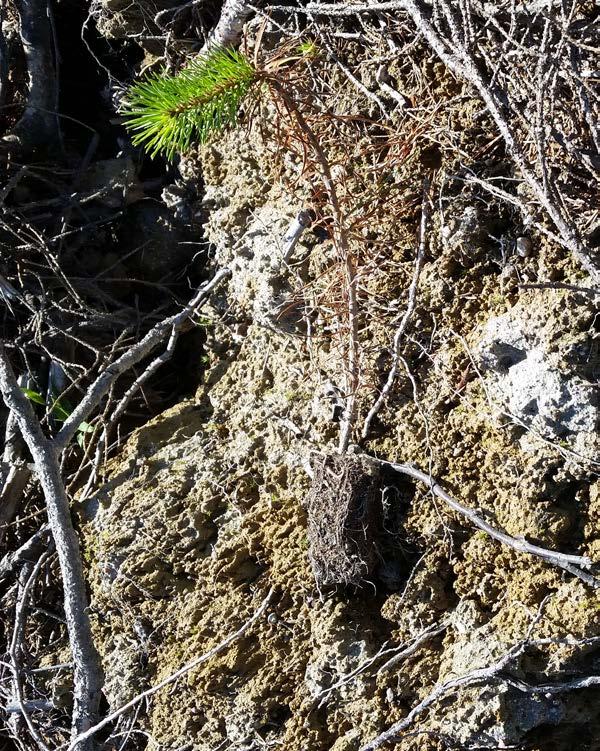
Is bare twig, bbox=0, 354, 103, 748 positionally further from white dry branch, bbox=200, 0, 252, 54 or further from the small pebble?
the small pebble

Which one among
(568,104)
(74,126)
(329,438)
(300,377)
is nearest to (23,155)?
(74,126)

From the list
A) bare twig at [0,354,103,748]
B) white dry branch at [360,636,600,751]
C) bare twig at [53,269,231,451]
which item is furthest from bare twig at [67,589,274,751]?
bare twig at [53,269,231,451]

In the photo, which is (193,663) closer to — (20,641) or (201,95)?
(20,641)

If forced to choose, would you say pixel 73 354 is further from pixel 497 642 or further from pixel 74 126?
pixel 497 642

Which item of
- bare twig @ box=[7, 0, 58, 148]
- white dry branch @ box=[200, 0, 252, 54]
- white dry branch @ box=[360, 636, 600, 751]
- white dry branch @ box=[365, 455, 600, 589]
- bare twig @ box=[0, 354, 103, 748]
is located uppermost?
bare twig @ box=[7, 0, 58, 148]

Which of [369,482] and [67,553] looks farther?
[67,553]

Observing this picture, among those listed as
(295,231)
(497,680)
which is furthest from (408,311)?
(497,680)

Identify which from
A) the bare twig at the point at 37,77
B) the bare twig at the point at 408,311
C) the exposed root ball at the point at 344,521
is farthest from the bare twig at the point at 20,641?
the bare twig at the point at 37,77
